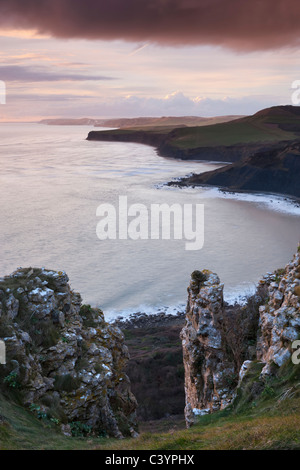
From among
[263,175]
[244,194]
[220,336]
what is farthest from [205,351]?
[263,175]

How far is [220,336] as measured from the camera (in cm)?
1962

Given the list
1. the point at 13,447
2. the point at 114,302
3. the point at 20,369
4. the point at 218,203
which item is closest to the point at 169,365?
the point at 114,302

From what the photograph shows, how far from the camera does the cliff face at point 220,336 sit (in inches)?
675

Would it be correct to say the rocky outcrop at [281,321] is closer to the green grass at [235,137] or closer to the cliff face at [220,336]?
the cliff face at [220,336]

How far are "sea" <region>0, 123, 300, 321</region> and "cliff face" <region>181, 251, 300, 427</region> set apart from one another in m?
21.6

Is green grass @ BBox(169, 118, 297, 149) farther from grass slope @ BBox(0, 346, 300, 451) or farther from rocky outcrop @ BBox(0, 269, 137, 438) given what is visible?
grass slope @ BBox(0, 346, 300, 451)

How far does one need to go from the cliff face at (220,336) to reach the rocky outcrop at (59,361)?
144 inches

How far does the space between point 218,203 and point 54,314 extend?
81486 mm

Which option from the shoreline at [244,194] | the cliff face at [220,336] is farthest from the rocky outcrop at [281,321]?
the shoreline at [244,194]

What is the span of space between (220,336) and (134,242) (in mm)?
41833

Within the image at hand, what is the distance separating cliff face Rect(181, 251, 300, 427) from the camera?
17.2m

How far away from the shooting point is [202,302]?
20281 millimetres

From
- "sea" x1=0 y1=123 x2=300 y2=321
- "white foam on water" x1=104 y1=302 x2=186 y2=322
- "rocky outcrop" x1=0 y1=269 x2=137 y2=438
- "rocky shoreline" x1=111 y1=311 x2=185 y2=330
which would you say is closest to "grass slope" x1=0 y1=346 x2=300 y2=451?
"rocky outcrop" x1=0 y1=269 x2=137 y2=438
